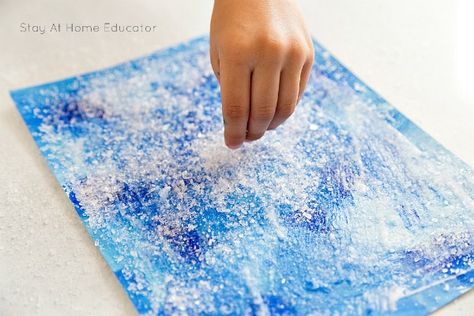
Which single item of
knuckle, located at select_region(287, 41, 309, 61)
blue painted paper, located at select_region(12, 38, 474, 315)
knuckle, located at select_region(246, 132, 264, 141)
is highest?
knuckle, located at select_region(287, 41, 309, 61)

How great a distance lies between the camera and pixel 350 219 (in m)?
0.64

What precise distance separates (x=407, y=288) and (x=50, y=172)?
0.45m

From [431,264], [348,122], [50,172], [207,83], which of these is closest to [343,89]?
[348,122]

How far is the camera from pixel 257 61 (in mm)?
613

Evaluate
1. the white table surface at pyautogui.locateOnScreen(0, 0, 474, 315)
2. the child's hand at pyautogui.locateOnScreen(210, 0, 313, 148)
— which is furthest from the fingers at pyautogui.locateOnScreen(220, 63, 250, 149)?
the white table surface at pyautogui.locateOnScreen(0, 0, 474, 315)

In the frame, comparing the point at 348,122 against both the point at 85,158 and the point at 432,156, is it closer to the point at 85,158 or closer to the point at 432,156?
the point at 432,156

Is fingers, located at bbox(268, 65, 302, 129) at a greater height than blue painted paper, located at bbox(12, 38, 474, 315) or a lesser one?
greater

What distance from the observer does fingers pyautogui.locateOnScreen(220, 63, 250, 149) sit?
61 cm

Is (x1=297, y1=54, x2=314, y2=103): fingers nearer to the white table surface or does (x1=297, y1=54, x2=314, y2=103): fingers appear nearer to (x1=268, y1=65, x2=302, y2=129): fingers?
(x1=268, y1=65, x2=302, y2=129): fingers

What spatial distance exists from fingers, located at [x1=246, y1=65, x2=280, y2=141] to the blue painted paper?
0.08 metres

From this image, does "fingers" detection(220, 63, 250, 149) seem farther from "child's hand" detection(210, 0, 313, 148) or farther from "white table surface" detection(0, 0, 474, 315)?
"white table surface" detection(0, 0, 474, 315)

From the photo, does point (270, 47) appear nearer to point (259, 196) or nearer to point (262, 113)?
point (262, 113)

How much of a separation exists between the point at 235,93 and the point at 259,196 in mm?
132

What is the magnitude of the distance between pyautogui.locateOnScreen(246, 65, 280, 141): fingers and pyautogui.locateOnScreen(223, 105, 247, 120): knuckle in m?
0.01
